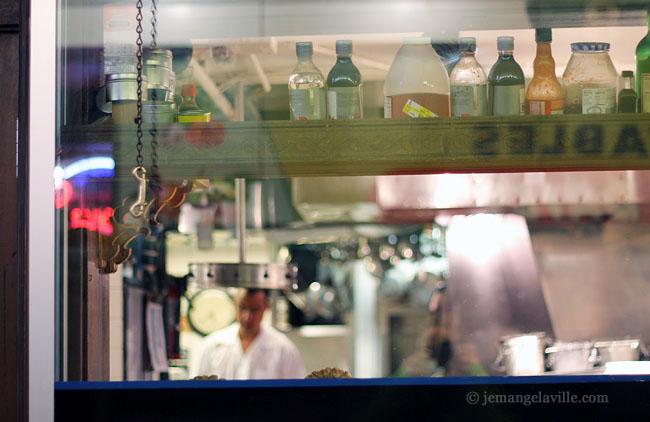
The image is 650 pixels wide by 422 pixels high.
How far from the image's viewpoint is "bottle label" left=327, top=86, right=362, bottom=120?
136 centimetres

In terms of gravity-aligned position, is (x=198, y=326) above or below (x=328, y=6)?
below

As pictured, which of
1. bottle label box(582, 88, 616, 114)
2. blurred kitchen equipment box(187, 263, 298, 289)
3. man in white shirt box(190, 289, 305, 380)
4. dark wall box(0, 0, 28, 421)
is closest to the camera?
dark wall box(0, 0, 28, 421)

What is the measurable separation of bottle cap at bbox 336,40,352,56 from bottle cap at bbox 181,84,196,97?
280mm

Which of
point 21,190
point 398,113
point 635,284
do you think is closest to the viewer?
point 21,190

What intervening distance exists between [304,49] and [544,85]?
17.6 inches

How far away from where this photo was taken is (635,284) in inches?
64.5

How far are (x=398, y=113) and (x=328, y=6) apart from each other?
0.84 feet

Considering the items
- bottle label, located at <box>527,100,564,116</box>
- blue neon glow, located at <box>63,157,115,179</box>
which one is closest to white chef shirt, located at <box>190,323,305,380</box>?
blue neon glow, located at <box>63,157,115,179</box>

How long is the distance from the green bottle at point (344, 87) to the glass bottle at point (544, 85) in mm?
307

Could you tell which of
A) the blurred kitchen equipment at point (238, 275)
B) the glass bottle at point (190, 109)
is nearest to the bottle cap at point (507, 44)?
the glass bottle at point (190, 109)

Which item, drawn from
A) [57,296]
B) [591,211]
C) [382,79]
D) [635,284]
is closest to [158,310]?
[57,296]

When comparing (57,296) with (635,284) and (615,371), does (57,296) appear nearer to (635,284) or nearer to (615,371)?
(615,371)

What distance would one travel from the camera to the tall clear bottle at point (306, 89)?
136cm

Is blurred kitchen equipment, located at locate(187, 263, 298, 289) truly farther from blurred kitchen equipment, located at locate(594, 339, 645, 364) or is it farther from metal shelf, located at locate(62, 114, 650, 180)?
blurred kitchen equipment, located at locate(594, 339, 645, 364)
